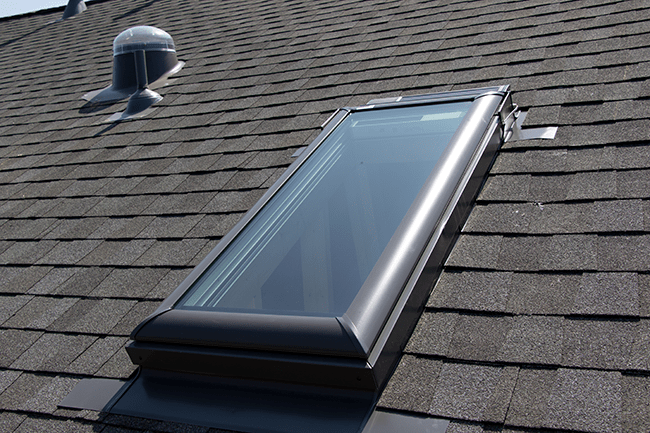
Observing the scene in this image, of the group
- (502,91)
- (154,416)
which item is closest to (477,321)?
(154,416)

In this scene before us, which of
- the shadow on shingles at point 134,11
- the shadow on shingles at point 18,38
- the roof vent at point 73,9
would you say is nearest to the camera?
the shadow on shingles at point 134,11

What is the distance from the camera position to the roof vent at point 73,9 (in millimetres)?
9742

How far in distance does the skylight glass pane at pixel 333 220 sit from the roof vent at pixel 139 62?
312 cm

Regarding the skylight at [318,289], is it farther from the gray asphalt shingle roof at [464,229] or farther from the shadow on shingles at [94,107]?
the shadow on shingles at [94,107]

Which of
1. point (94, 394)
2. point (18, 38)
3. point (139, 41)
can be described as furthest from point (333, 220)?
point (18, 38)

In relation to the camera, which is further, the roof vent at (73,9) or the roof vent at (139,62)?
the roof vent at (73,9)

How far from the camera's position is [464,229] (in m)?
2.17

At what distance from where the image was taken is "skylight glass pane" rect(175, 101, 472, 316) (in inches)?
74.4

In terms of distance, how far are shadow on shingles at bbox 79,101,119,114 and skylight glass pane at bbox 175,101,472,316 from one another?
125 inches

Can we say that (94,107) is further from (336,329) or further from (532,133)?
(336,329)

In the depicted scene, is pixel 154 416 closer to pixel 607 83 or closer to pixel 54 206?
pixel 54 206

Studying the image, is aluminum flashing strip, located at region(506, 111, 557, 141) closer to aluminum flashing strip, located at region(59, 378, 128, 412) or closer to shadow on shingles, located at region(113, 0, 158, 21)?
aluminum flashing strip, located at region(59, 378, 128, 412)

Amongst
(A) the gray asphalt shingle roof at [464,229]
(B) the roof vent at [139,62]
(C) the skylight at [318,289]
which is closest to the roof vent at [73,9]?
(A) the gray asphalt shingle roof at [464,229]

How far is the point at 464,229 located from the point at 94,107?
4322 millimetres
